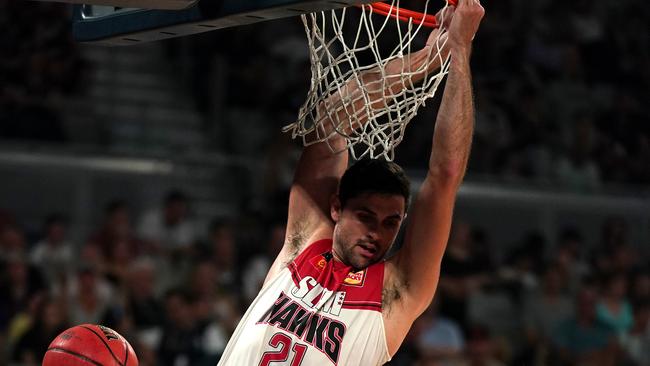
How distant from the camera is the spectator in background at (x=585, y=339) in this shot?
873cm

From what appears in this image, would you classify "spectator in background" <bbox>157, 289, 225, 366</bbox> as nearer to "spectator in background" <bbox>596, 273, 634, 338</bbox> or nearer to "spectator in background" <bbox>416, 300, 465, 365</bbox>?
"spectator in background" <bbox>416, 300, 465, 365</bbox>

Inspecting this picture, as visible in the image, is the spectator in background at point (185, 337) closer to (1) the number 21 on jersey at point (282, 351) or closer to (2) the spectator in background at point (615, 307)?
(2) the spectator in background at point (615, 307)

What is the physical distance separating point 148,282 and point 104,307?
42cm

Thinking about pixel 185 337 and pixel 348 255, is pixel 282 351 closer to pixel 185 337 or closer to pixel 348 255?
pixel 348 255

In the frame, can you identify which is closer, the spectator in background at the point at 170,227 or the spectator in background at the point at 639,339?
the spectator in background at the point at 170,227

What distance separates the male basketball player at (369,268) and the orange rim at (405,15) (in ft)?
0.39

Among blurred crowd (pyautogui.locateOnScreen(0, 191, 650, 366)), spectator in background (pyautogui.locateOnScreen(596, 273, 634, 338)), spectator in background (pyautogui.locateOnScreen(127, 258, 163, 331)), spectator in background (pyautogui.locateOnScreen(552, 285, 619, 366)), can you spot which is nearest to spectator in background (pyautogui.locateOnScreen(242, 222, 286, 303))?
blurred crowd (pyautogui.locateOnScreen(0, 191, 650, 366))

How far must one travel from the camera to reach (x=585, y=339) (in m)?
8.81

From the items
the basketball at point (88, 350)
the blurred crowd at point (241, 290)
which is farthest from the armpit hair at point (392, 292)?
the blurred crowd at point (241, 290)

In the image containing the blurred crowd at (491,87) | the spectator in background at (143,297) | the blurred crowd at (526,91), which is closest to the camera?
the spectator in background at (143,297)

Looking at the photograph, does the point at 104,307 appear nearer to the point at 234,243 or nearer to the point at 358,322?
the point at 234,243

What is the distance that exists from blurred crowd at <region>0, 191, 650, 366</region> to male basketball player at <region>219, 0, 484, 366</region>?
375 cm

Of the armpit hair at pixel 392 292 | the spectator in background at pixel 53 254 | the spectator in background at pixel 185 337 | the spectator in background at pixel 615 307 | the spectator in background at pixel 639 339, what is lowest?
the spectator in background at pixel 639 339

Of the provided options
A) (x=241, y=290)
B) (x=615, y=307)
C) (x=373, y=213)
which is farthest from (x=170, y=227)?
(x=373, y=213)
